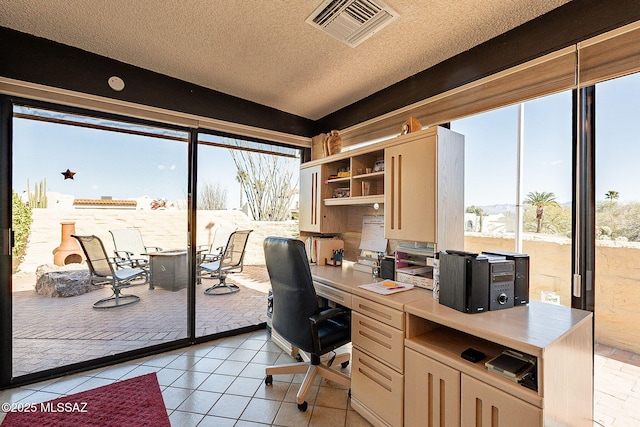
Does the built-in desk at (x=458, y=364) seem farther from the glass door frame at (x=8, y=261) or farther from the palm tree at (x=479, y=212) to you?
the glass door frame at (x=8, y=261)

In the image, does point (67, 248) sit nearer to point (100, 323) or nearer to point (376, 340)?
point (100, 323)

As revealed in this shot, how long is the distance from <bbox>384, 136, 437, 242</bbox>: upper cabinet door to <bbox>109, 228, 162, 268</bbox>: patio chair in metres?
2.35

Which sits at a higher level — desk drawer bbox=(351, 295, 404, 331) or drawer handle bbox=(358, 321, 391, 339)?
desk drawer bbox=(351, 295, 404, 331)

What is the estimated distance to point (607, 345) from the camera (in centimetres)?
163

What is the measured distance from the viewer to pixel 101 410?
185 centimetres

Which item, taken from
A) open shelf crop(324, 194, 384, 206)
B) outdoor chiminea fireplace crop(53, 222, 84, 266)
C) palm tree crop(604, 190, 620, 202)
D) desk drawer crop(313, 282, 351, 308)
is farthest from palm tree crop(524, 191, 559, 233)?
outdoor chiminea fireplace crop(53, 222, 84, 266)

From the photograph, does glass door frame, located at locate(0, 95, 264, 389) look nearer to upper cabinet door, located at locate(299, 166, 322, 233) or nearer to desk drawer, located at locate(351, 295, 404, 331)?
upper cabinet door, located at locate(299, 166, 322, 233)

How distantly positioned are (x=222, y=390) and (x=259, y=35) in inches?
102

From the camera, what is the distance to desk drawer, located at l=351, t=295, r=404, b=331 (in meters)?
1.65

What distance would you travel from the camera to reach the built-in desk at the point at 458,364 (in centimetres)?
117

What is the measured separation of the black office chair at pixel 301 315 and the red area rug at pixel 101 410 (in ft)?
2.62

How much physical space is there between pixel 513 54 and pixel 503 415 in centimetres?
209

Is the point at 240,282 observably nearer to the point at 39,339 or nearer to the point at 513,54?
the point at 39,339

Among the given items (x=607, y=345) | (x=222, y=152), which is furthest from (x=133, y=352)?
(x=607, y=345)
